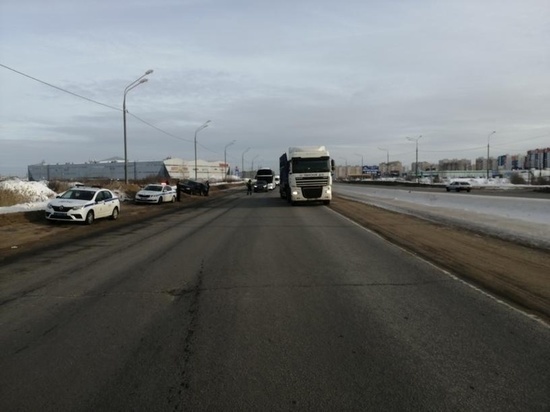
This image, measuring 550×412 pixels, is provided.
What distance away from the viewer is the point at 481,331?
18.2 ft

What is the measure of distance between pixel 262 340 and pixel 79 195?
1796 centimetres

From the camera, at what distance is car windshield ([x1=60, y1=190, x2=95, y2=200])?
2088 cm

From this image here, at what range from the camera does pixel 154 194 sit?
3462 centimetres

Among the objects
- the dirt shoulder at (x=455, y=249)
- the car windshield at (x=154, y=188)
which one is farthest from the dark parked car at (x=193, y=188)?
the dirt shoulder at (x=455, y=249)

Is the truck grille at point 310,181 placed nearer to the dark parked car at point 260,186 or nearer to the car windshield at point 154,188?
the car windshield at point 154,188

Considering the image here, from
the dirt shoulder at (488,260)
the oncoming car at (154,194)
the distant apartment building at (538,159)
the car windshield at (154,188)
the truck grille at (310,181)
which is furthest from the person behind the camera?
the distant apartment building at (538,159)

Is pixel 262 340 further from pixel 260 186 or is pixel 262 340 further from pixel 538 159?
pixel 538 159

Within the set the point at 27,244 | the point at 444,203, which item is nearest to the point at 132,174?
the point at 444,203

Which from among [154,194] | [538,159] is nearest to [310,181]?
[154,194]

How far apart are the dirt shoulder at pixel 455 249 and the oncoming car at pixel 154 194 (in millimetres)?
12345

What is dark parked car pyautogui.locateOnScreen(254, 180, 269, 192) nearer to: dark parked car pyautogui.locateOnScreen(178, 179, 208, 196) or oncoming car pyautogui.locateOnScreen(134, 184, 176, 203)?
dark parked car pyautogui.locateOnScreen(178, 179, 208, 196)

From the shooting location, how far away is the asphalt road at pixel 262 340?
391 centimetres

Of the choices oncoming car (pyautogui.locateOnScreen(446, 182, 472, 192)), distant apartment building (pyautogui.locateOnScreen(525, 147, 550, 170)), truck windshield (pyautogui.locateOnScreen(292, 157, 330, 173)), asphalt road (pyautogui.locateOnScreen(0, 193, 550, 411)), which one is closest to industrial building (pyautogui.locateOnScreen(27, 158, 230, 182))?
oncoming car (pyautogui.locateOnScreen(446, 182, 472, 192))

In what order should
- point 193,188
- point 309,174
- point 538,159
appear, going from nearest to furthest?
point 309,174 → point 193,188 → point 538,159
